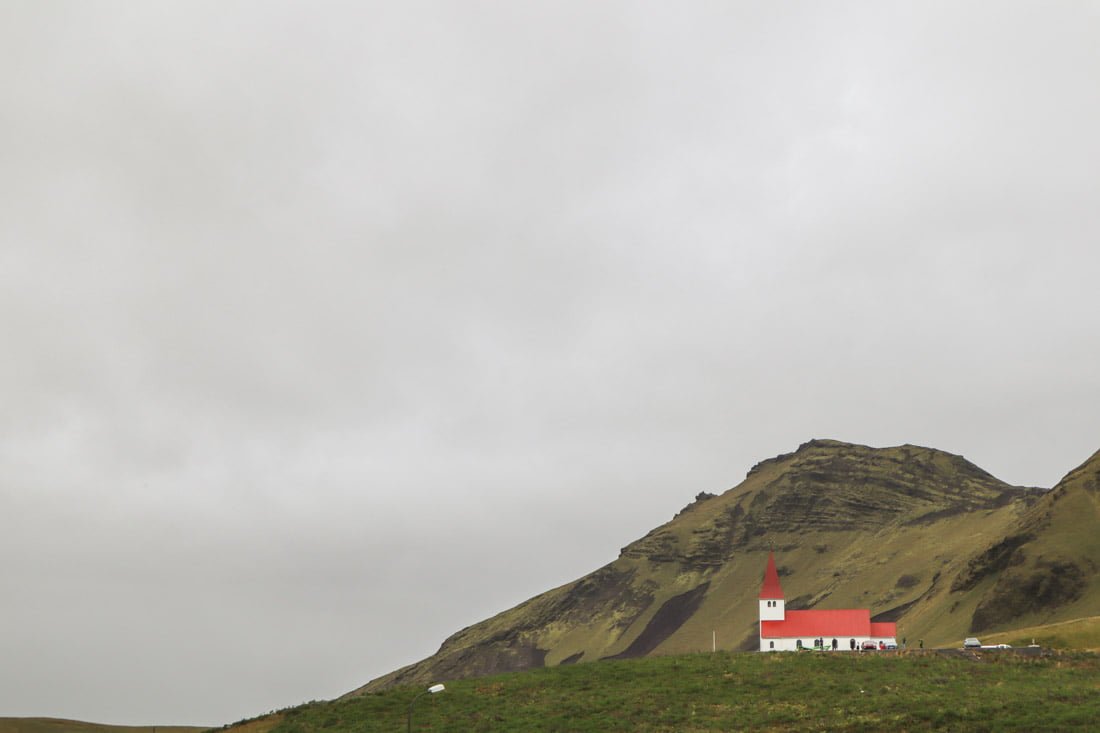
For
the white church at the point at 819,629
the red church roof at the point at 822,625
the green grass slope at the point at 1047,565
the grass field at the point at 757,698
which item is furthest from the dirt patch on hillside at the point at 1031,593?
the grass field at the point at 757,698

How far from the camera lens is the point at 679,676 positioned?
7838cm

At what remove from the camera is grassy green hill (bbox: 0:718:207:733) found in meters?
88.7

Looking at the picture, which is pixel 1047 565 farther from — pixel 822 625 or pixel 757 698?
pixel 757 698

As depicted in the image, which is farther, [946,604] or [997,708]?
[946,604]

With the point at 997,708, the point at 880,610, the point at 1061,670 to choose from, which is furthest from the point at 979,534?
the point at 997,708

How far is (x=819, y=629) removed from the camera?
342ft

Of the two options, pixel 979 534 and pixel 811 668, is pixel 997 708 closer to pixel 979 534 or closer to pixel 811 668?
pixel 811 668

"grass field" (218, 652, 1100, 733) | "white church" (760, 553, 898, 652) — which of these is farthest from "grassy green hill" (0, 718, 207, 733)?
"white church" (760, 553, 898, 652)

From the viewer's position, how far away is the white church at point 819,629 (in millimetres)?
102875

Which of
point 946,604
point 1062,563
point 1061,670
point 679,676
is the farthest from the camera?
point 946,604

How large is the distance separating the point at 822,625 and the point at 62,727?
214 feet

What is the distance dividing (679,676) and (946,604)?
95.7 m

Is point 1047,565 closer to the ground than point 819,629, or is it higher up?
higher up

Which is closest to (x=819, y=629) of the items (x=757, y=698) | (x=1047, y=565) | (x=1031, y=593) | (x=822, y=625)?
(x=822, y=625)
